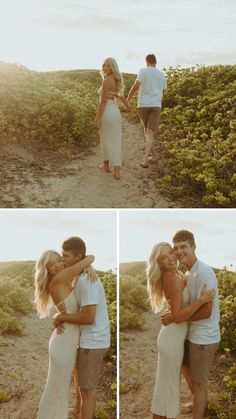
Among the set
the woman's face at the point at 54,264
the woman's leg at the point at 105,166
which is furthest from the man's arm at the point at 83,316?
the woman's leg at the point at 105,166

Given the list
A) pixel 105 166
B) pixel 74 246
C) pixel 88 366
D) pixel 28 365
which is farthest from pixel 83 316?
pixel 105 166

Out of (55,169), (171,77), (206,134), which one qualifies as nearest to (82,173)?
(55,169)

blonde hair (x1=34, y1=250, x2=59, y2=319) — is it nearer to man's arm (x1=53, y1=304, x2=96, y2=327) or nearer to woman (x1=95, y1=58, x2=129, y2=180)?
man's arm (x1=53, y1=304, x2=96, y2=327)

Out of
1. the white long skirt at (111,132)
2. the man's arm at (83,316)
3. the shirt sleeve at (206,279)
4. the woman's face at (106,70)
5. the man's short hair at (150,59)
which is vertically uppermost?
the man's short hair at (150,59)

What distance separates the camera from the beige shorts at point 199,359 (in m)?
6.96

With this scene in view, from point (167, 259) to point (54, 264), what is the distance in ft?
3.77

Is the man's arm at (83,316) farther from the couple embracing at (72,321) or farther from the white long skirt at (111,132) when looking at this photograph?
the white long skirt at (111,132)

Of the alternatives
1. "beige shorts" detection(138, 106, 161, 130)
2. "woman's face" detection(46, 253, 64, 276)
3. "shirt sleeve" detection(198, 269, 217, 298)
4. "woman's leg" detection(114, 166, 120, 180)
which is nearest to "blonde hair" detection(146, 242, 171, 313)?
"shirt sleeve" detection(198, 269, 217, 298)

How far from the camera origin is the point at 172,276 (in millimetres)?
7031

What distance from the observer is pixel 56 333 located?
7078 millimetres

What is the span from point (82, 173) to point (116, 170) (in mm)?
747

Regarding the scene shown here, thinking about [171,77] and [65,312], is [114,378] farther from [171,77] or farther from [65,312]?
[171,77]

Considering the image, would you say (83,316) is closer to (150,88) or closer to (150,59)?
(150,88)

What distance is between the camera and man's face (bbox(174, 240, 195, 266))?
708cm
